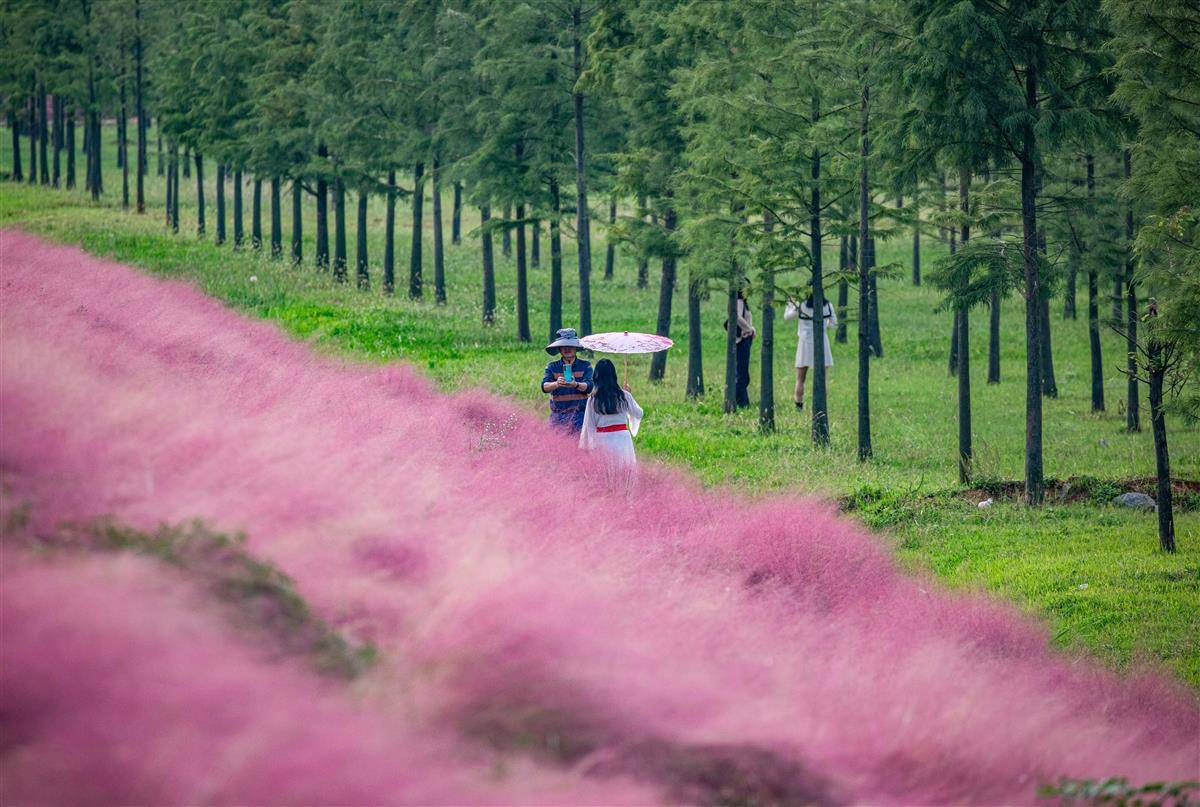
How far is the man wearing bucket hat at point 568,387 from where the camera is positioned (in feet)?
46.4

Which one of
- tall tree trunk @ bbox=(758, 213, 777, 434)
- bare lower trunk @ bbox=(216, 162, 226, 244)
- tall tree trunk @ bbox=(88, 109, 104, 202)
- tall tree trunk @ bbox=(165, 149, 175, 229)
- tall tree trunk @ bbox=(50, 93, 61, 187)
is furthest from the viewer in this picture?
tall tree trunk @ bbox=(50, 93, 61, 187)

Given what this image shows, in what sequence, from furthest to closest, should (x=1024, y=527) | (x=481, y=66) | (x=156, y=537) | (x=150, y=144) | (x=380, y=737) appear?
(x=150, y=144)
(x=481, y=66)
(x=1024, y=527)
(x=156, y=537)
(x=380, y=737)

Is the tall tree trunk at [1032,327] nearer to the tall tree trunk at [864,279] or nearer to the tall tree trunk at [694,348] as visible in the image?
the tall tree trunk at [864,279]

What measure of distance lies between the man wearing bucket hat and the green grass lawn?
2562mm

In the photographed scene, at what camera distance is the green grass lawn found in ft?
42.9

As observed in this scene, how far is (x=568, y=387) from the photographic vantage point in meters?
14.2

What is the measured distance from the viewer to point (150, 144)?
86.1 metres

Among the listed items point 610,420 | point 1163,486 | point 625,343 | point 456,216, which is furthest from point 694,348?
point 456,216

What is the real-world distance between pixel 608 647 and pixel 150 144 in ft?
288

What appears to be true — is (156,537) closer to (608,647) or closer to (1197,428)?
(608,647)

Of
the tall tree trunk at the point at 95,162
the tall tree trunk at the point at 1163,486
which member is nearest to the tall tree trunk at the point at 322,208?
the tall tree trunk at the point at 95,162

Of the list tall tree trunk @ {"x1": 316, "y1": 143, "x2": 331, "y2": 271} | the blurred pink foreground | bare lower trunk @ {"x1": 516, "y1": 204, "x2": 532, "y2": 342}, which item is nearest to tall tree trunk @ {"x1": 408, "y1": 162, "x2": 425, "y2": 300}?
tall tree trunk @ {"x1": 316, "y1": 143, "x2": 331, "y2": 271}

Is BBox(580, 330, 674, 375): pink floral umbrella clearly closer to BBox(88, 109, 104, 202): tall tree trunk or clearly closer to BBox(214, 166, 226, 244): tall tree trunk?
BBox(214, 166, 226, 244): tall tree trunk

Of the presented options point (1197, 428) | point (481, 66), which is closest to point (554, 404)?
point (481, 66)
